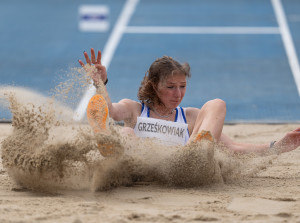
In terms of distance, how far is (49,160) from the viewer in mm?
3455

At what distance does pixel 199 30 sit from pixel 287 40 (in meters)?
1.51

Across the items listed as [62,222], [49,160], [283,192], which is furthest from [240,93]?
[62,222]

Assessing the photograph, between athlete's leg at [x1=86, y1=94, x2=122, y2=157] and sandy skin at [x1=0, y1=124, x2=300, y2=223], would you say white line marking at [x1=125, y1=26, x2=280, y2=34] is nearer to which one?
sandy skin at [x1=0, y1=124, x2=300, y2=223]

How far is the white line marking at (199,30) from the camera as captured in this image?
973 cm

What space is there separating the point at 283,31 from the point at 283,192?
642cm

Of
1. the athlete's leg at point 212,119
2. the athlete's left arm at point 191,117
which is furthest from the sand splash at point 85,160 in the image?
the athlete's left arm at point 191,117

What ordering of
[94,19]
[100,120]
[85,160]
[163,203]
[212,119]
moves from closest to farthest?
1. [163,203]
2. [85,160]
3. [100,120]
4. [212,119]
5. [94,19]

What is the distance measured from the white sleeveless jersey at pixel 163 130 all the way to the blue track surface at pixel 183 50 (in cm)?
178

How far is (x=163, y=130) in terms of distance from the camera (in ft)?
13.8

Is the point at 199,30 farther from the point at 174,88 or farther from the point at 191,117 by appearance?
the point at 174,88

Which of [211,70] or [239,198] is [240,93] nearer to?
[211,70]

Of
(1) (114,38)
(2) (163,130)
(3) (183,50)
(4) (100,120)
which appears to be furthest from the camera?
(1) (114,38)

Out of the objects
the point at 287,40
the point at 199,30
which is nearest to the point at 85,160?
the point at 287,40

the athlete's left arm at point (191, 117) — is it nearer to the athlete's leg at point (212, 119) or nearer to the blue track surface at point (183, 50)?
the athlete's leg at point (212, 119)
